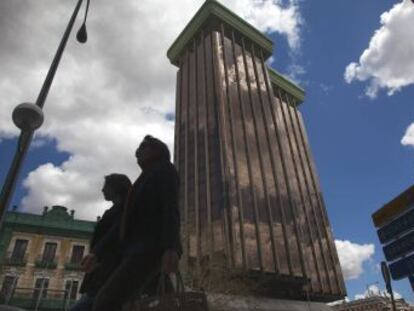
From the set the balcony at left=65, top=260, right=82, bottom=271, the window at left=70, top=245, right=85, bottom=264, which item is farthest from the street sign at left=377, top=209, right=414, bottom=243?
the window at left=70, top=245, right=85, bottom=264

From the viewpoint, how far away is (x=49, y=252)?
941 inches

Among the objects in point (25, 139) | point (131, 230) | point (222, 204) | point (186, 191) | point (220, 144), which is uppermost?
point (220, 144)

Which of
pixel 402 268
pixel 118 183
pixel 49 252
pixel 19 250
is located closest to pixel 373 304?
pixel 49 252

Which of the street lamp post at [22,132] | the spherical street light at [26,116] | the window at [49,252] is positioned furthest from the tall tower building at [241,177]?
the spherical street light at [26,116]

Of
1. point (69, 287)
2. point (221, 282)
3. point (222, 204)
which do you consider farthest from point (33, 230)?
point (222, 204)

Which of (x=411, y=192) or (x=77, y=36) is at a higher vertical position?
(x=77, y=36)

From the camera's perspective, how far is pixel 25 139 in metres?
4.43

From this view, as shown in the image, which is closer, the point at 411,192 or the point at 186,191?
the point at 411,192

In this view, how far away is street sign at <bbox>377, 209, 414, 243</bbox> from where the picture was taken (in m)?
5.02

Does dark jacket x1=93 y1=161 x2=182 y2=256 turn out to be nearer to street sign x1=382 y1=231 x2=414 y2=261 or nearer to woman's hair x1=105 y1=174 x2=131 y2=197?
woman's hair x1=105 y1=174 x2=131 y2=197

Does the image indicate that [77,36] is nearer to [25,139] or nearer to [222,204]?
[25,139]

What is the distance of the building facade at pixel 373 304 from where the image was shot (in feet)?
300

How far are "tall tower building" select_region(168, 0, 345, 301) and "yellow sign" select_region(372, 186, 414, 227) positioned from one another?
20805mm

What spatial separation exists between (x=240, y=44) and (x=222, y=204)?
38.5m
